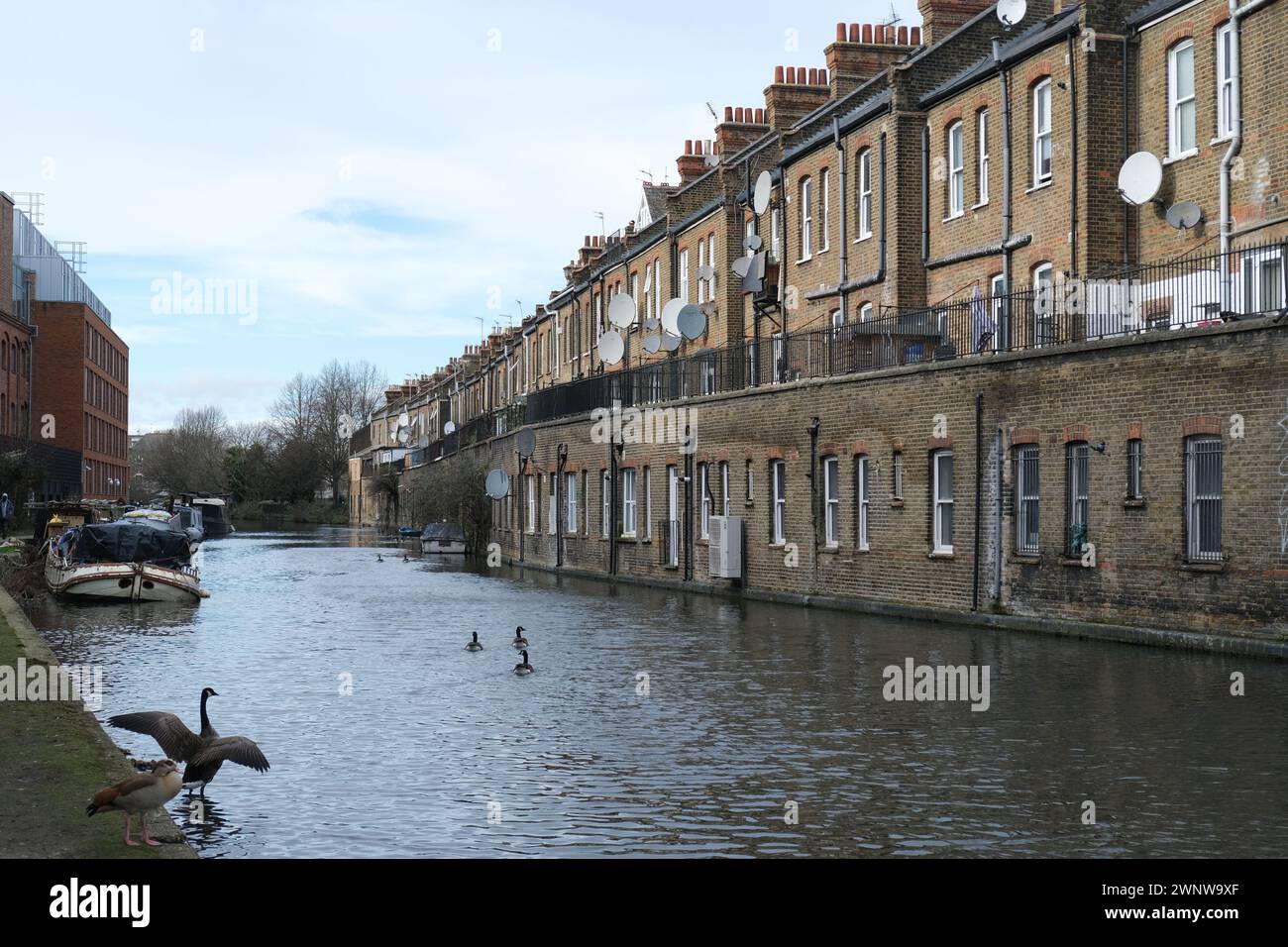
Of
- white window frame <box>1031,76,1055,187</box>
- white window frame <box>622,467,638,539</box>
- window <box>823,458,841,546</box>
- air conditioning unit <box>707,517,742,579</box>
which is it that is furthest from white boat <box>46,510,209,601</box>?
white window frame <box>1031,76,1055,187</box>

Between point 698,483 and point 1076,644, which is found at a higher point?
point 698,483

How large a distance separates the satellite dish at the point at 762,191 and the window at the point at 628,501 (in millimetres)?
8560

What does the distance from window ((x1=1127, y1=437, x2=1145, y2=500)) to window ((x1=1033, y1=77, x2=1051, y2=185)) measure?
25.1ft

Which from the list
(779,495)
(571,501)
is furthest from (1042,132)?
(571,501)

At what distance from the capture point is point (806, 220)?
Answer: 36.9m

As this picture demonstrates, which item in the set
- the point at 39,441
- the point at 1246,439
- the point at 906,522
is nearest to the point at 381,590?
the point at 906,522

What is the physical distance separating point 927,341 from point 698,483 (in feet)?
32.4

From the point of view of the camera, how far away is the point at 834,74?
38.6 m

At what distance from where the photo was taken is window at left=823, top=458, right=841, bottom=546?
29.9 metres

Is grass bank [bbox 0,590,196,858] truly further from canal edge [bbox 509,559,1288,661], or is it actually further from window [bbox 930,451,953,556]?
window [bbox 930,451,953,556]

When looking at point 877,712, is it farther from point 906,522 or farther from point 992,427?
point 906,522

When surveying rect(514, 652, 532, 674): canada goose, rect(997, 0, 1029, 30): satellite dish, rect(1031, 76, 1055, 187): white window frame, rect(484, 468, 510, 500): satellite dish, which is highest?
rect(997, 0, 1029, 30): satellite dish

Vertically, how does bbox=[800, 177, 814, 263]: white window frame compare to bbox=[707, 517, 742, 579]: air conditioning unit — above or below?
above

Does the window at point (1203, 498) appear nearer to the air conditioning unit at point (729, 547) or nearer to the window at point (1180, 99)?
the window at point (1180, 99)
